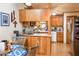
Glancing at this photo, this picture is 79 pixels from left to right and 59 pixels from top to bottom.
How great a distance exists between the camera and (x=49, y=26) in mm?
1571

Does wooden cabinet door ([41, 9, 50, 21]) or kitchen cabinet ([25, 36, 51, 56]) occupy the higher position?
wooden cabinet door ([41, 9, 50, 21])

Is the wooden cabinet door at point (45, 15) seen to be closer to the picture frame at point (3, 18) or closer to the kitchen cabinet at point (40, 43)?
the kitchen cabinet at point (40, 43)

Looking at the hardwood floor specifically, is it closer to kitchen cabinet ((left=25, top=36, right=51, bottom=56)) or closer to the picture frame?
kitchen cabinet ((left=25, top=36, right=51, bottom=56))

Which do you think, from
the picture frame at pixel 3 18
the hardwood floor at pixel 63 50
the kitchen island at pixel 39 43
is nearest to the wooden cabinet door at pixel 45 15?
the kitchen island at pixel 39 43

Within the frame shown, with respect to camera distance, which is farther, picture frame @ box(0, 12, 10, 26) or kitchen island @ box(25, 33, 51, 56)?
kitchen island @ box(25, 33, 51, 56)

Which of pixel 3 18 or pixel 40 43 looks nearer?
pixel 3 18

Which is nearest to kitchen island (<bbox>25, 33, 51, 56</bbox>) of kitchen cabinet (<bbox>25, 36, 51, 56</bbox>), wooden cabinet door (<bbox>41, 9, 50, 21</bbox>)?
kitchen cabinet (<bbox>25, 36, 51, 56</bbox>)

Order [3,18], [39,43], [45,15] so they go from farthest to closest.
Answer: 1. [45,15]
2. [39,43]
3. [3,18]

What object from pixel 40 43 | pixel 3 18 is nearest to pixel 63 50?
pixel 40 43

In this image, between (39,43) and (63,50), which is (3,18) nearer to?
(39,43)

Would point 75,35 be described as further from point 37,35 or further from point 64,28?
point 37,35

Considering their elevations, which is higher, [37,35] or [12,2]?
[12,2]

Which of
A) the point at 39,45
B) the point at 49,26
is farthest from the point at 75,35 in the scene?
the point at 39,45

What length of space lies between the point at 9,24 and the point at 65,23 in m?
0.85
